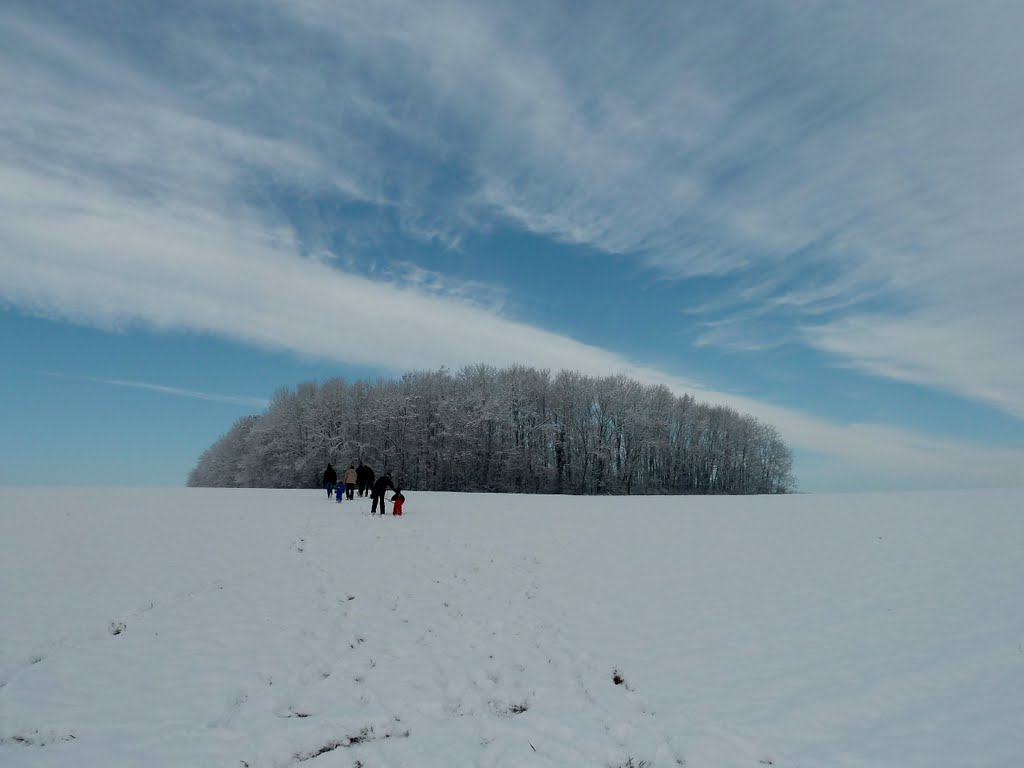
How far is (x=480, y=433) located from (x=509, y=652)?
57.9 m

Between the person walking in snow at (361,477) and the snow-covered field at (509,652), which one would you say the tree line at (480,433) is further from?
the snow-covered field at (509,652)

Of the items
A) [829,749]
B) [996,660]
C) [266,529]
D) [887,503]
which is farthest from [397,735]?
[887,503]

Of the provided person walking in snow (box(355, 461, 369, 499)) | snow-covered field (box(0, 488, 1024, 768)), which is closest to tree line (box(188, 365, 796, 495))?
person walking in snow (box(355, 461, 369, 499))

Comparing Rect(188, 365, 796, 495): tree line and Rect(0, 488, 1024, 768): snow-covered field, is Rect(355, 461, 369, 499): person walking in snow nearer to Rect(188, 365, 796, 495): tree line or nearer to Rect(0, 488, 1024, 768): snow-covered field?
Rect(0, 488, 1024, 768): snow-covered field

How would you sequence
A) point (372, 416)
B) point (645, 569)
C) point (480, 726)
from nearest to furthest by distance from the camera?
point (480, 726), point (645, 569), point (372, 416)

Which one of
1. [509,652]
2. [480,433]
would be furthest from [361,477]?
[480,433]

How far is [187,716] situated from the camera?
6.35 m

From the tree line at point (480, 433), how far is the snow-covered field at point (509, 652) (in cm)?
4791

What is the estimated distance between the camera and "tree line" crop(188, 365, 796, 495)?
6512cm

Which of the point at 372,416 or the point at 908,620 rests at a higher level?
the point at 372,416

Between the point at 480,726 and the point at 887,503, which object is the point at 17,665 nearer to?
the point at 480,726

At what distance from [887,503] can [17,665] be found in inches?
1269

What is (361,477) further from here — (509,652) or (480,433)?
(480,433)

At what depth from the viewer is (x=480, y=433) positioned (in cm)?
6656
